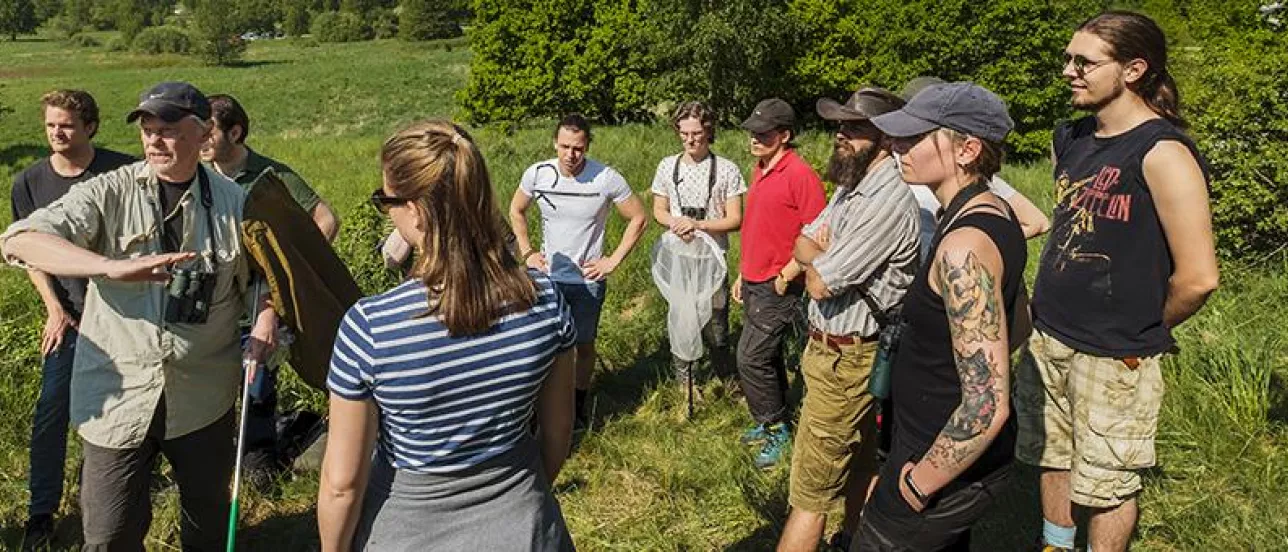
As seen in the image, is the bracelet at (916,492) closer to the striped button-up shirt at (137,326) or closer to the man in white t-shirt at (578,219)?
the striped button-up shirt at (137,326)

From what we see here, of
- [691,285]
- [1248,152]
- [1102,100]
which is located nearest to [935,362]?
[1102,100]

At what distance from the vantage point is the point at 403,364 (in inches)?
68.9

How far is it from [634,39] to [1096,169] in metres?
16.4

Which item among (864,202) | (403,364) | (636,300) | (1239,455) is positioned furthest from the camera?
(636,300)

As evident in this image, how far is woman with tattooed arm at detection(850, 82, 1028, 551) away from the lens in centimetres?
210

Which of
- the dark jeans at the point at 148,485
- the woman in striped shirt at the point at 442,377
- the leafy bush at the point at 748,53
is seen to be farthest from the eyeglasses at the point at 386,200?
the leafy bush at the point at 748,53

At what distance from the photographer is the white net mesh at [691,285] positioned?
4992 mm

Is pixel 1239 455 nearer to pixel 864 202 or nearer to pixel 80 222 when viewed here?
pixel 864 202

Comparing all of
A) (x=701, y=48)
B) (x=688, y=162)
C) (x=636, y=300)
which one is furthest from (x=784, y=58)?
(x=688, y=162)

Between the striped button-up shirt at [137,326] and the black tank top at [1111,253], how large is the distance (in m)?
2.82

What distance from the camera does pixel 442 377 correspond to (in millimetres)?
1793

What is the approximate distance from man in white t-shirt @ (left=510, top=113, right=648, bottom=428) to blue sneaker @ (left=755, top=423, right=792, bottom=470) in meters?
1.12

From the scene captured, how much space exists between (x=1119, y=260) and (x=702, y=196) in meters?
2.76

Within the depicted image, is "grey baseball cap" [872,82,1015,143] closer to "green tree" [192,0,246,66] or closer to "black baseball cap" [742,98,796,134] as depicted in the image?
"black baseball cap" [742,98,796,134]
